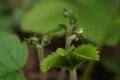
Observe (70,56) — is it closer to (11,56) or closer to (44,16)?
(11,56)

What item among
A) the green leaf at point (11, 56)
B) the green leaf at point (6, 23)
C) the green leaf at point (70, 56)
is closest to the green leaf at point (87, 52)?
the green leaf at point (70, 56)

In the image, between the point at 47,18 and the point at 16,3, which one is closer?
the point at 47,18

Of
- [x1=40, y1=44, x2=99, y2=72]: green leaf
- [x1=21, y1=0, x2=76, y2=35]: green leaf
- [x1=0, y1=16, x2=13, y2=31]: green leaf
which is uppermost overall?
[x1=40, y1=44, x2=99, y2=72]: green leaf

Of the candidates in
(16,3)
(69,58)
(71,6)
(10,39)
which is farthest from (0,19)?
(69,58)

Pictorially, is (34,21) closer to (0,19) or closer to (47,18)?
(47,18)

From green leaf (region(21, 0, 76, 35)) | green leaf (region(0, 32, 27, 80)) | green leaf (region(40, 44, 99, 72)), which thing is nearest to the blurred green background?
green leaf (region(21, 0, 76, 35))

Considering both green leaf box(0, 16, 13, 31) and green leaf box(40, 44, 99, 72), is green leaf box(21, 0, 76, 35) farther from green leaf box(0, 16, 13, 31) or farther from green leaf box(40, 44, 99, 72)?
green leaf box(40, 44, 99, 72)

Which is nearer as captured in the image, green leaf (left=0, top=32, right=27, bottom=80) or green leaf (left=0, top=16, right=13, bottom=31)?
green leaf (left=0, top=32, right=27, bottom=80)
